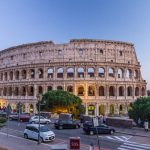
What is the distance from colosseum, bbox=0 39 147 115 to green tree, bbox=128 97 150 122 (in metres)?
29.9

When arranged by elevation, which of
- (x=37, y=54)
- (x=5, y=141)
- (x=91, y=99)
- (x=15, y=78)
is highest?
(x=37, y=54)

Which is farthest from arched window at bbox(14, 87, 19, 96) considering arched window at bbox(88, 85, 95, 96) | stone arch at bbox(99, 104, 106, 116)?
stone arch at bbox(99, 104, 106, 116)

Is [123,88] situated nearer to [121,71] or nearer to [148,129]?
[121,71]

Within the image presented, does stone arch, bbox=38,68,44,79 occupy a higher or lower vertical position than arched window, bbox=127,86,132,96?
higher

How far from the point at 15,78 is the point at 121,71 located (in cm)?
2833

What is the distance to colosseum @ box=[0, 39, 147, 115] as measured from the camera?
78.3 meters

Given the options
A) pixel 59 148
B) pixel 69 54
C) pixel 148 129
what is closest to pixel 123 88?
pixel 69 54

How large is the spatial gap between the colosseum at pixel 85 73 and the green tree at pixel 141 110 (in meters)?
29.9

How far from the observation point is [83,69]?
78750mm

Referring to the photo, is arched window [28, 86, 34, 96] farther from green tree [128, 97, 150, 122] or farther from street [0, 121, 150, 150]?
street [0, 121, 150, 150]

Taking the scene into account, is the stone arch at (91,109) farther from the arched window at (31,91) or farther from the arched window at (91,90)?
the arched window at (31,91)

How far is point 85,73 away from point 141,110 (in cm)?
3344

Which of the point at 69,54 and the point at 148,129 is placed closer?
the point at 148,129

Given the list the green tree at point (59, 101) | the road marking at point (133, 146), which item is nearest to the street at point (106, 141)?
the road marking at point (133, 146)
